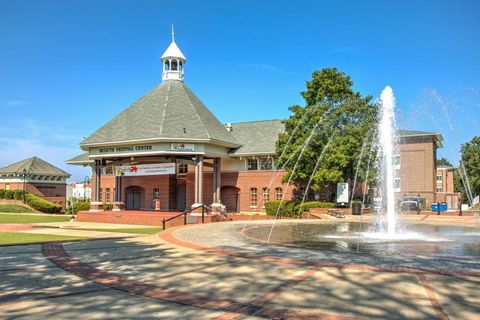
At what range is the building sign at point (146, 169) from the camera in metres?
31.7

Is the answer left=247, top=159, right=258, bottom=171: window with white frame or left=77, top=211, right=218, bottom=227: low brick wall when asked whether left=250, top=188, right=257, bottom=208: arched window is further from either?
left=77, top=211, right=218, bottom=227: low brick wall

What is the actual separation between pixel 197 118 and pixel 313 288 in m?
27.7

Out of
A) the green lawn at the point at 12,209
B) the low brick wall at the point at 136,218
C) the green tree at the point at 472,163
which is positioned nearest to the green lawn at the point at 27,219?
the low brick wall at the point at 136,218

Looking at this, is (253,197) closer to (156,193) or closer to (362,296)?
(156,193)

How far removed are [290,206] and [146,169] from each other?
11.7 metres

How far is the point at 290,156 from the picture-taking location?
33688 millimetres

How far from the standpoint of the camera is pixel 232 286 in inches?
323

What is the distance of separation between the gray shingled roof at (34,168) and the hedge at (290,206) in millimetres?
39785

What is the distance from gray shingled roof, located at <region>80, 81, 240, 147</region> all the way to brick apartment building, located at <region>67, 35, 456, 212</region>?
3.0 inches

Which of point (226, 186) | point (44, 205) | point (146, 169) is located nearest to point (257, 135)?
point (226, 186)

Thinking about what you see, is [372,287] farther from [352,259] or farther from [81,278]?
[81,278]

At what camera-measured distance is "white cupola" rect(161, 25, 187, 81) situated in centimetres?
3988

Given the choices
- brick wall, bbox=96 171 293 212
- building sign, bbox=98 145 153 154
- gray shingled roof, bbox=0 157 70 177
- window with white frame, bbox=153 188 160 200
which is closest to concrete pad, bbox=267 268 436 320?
building sign, bbox=98 145 153 154

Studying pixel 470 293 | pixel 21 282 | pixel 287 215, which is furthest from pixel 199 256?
pixel 287 215
